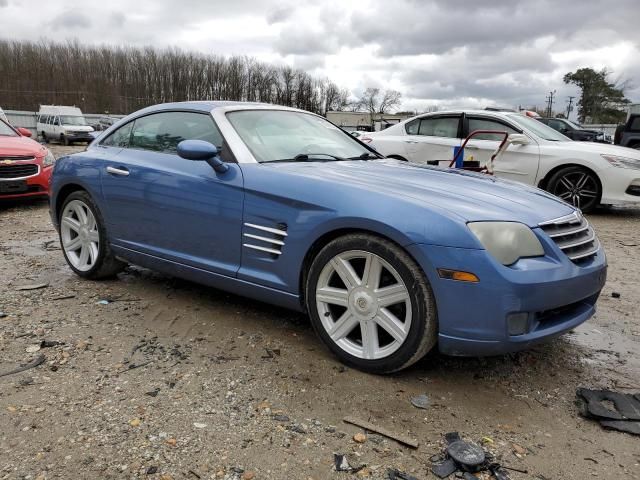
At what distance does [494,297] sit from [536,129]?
654 centimetres

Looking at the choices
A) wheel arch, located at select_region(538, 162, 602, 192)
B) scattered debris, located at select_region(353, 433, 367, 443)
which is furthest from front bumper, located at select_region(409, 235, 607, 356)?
wheel arch, located at select_region(538, 162, 602, 192)

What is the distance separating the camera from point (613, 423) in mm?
2318

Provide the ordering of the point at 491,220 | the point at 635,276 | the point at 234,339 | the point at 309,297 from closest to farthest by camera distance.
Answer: the point at 491,220 → the point at 309,297 → the point at 234,339 → the point at 635,276

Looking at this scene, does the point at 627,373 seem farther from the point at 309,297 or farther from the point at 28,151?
the point at 28,151

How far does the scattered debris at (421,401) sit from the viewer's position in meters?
2.44

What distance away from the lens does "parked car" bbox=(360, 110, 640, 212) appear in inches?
285

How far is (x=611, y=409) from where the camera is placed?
8.05 ft

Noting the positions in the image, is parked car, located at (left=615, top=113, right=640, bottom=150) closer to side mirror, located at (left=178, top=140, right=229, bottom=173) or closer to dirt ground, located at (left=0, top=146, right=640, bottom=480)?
dirt ground, located at (left=0, top=146, right=640, bottom=480)

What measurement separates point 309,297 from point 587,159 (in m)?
6.08

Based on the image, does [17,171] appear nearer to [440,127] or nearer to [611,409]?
[440,127]

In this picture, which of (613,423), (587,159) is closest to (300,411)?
(613,423)

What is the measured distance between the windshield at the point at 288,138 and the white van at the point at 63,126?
2722 centimetres

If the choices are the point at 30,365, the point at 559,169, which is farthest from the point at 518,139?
the point at 30,365

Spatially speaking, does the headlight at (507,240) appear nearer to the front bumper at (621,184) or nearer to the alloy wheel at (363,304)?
the alloy wheel at (363,304)
